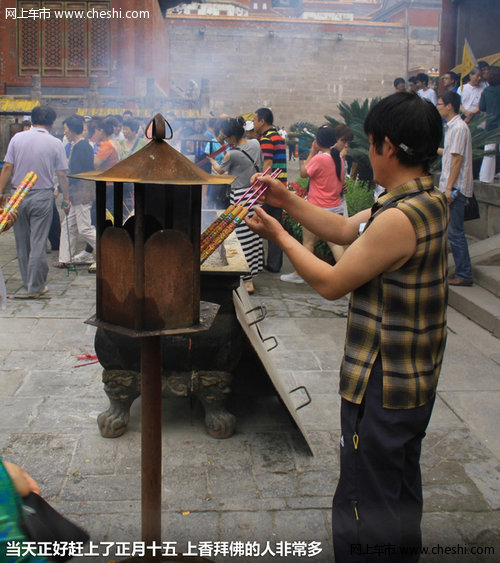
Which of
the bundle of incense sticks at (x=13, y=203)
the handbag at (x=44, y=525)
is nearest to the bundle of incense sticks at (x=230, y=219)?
the handbag at (x=44, y=525)

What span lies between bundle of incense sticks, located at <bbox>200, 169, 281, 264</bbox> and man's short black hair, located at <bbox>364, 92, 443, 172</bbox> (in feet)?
2.25

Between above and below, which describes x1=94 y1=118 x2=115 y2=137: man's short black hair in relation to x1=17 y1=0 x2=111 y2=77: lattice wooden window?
below

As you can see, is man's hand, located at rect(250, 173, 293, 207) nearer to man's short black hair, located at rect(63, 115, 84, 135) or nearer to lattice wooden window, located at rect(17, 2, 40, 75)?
man's short black hair, located at rect(63, 115, 84, 135)

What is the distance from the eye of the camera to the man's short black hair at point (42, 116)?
6.66 m

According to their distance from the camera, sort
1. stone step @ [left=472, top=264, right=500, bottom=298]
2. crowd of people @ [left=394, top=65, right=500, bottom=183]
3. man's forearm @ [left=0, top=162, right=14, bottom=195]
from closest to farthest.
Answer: stone step @ [left=472, top=264, right=500, bottom=298] < man's forearm @ [left=0, top=162, right=14, bottom=195] < crowd of people @ [left=394, top=65, right=500, bottom=183]

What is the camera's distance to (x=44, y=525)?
1744 mm

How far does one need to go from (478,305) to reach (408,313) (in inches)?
168

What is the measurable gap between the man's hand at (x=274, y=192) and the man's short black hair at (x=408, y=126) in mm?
595

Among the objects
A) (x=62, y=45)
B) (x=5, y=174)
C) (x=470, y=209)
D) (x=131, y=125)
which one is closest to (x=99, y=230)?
(x=5, y=174)

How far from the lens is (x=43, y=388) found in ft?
14.1

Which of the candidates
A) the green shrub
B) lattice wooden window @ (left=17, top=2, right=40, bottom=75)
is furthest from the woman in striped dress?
lattice wooden window @ (left=17, top=2, right=40, bottom=75)

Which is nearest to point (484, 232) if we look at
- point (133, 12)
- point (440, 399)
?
point (440, 399)

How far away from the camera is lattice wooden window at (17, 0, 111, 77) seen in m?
19.7

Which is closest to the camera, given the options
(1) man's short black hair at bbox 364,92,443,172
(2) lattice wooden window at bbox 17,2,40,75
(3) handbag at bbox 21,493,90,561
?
(3) handbag at bbox 21,493,90,561
